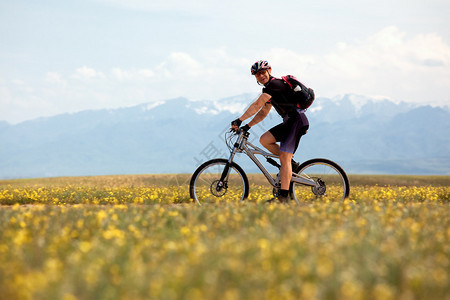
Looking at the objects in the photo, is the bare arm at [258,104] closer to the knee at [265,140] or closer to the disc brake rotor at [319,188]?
Result: the knee at [265,140]

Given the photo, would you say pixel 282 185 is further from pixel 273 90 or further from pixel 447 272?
pixel 447 272

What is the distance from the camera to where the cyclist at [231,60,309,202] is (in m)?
9.43

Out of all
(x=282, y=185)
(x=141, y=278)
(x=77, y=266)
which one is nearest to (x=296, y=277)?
(x=141, y=278)

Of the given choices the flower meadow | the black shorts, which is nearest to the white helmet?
the black shorts

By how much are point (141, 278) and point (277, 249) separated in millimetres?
1428

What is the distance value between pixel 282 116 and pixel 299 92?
24.3 inches

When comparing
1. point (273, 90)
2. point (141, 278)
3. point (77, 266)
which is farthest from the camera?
point (273, 90)

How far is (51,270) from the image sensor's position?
14.2ft

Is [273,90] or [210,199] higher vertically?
[273,90]

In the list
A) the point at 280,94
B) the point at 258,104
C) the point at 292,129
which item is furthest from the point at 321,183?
the point at 258,104

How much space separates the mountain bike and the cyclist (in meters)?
0.28

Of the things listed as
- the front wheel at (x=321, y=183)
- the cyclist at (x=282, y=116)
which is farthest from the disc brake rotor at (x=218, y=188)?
the front wheel at (x=321, y=183)

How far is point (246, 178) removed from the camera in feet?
32.9

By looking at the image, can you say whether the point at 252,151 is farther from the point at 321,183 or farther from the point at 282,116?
the point at 321,183
